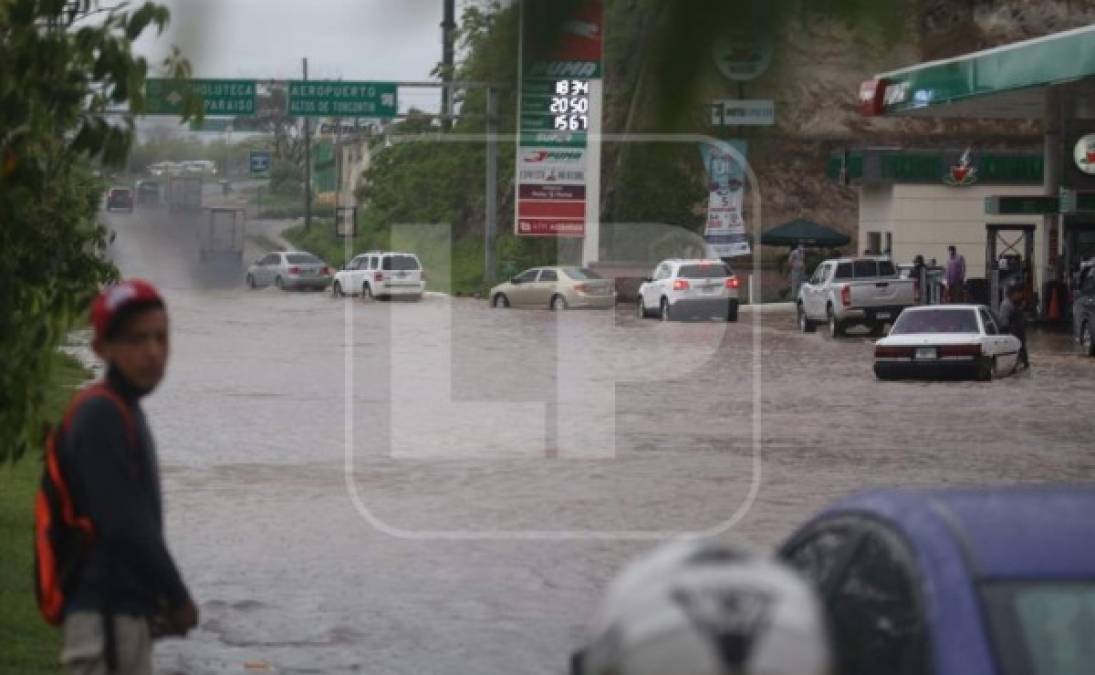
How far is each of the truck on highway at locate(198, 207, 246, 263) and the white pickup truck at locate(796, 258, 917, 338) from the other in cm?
2910

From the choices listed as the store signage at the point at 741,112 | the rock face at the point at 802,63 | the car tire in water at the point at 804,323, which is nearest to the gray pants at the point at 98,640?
the rock face at the point at 802,63

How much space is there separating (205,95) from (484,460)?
50.2 feet

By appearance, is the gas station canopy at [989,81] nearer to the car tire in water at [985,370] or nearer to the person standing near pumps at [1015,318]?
the car tire in water at [985,370]

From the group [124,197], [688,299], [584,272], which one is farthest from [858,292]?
[124,197]

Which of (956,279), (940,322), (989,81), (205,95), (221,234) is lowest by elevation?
(940,322)

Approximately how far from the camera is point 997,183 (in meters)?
35.4

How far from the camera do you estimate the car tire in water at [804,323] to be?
120 feet

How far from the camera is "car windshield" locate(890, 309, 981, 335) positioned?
26531 mm

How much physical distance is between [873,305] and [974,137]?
31576 millimetres

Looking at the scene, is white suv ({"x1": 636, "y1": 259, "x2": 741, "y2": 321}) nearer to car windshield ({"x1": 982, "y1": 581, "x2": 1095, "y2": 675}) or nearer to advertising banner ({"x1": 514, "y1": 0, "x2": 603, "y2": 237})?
car windshield ({"x1": 982, "y1": 581, "x2": 1095, "y2": 675})

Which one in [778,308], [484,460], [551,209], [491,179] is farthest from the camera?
[778,308]

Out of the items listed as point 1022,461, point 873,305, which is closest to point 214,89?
point 1022,461

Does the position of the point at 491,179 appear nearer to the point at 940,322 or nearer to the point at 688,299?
the point at 940,322

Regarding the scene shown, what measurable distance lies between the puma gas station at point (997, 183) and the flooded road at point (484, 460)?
5.84 feet
